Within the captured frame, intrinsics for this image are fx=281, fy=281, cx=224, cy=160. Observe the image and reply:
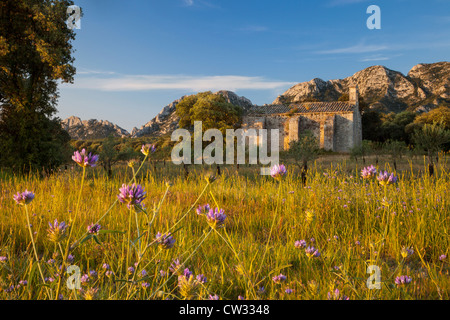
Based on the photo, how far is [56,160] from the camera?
11.9m

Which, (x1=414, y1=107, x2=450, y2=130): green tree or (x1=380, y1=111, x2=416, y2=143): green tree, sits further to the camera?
(x1=380, y1=111, x2=416, y2=143): green tree

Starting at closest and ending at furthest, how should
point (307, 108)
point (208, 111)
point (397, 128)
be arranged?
point (208, 111) → point (397, 128) → point (307, 108)

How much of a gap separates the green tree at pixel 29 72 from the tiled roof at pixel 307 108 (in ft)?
82.7

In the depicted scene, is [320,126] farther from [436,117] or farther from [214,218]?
[214,218]

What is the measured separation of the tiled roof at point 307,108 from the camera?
33.4 metres

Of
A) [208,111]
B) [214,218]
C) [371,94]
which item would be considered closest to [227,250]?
[214,218]

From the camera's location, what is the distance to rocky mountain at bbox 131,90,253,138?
5584cm

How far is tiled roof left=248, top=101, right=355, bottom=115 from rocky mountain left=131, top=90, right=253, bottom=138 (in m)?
17.9

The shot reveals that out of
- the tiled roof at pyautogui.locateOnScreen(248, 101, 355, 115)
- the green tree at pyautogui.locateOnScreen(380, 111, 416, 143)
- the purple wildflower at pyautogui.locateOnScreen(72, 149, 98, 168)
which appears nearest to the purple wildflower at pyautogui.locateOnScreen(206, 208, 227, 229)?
the purple wildflower at pyautogui.locateOnScreen(72, 149, 98, 168)

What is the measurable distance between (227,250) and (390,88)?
3008 inches

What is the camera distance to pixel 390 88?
66062 mm

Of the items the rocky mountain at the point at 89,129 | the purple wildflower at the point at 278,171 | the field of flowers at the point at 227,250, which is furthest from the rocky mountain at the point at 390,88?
the purple wildflower at the point at 278,171

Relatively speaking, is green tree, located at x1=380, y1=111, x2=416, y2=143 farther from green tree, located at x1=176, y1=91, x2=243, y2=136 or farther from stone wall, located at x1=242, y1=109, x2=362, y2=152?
green tree, located at x1=176, y1=91, x2=243, y2=136
